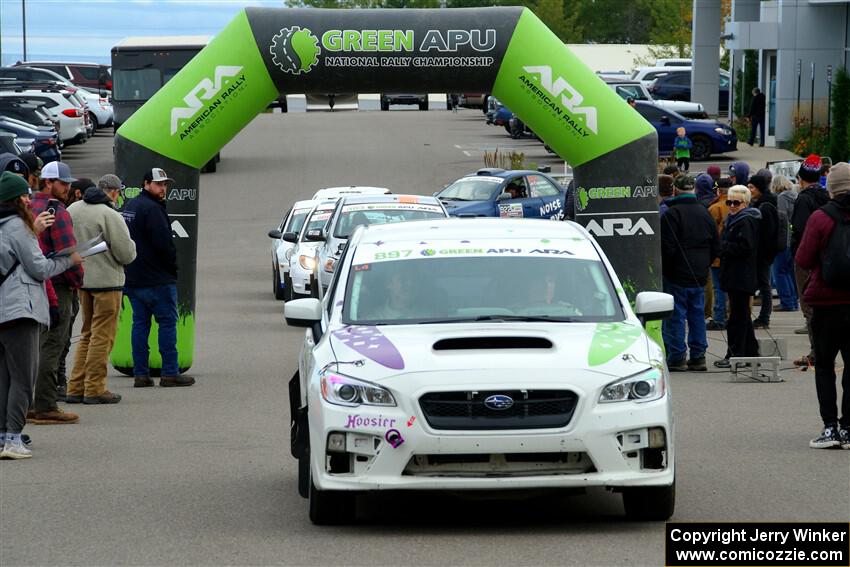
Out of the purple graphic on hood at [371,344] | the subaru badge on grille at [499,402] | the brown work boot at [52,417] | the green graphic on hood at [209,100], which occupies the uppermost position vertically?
the green graphic on hood at [209,100]

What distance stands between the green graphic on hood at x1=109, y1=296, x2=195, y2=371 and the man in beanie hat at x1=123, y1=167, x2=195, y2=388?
544 millimetres

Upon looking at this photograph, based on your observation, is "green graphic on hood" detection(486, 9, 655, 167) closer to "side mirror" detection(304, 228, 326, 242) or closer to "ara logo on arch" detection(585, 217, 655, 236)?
"ara logo on arch" detection(585, 217, 655, 236)

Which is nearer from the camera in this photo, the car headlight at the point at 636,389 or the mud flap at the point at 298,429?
the car headlight at the point at 636,389

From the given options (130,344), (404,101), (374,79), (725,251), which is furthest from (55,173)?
(404,101)

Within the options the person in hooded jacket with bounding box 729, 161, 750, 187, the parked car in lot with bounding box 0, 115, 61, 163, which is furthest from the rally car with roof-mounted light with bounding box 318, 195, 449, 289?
the parked car in lot with bounding box 0, 115, 61, 163

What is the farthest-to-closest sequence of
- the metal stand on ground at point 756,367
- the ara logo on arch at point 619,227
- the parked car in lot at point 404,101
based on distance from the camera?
the parked car in lot at point 404,101 → the ara logo on arch at point 619,227 → the metal stand on ground at point 756,367

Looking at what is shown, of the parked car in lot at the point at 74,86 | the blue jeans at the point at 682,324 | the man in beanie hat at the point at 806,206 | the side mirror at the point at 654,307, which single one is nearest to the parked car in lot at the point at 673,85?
the parked car in lot at the point at 74,86

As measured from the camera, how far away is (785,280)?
20781 mm

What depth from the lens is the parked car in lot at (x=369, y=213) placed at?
2041 cm

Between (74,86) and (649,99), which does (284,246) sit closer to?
(649,99)

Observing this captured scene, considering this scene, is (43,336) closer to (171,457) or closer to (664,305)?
(171,457)

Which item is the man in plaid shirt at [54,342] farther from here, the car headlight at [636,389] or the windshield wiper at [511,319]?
the car headlight at [636,389]

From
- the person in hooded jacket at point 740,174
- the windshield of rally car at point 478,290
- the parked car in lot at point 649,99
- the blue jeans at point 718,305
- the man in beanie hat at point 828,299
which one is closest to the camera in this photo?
the windshield of rally car at point 478,290

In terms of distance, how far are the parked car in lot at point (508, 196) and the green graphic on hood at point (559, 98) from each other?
13.5 meters
